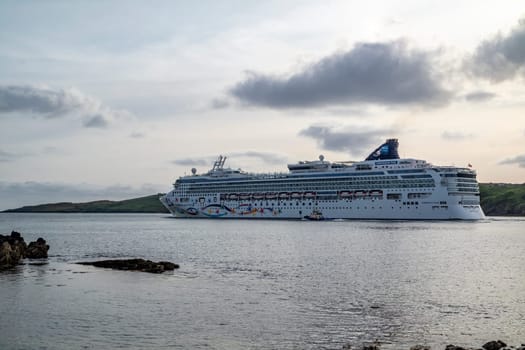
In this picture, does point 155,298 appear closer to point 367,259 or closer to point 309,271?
point 309,271

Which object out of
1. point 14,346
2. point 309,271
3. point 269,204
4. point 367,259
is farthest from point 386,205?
point 14,346

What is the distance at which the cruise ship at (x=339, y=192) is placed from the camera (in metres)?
122

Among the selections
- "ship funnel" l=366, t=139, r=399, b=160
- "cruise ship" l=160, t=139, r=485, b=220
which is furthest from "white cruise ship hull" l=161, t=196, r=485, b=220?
"ship funnel" l=366, t=139, r=399, b=160

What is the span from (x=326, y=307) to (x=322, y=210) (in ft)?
353

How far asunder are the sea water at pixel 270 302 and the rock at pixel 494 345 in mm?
1305

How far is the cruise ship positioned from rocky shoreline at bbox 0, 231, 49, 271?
83.2m

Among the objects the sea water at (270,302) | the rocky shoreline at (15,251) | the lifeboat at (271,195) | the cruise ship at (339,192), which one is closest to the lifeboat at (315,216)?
the cruise ship at (339,192)

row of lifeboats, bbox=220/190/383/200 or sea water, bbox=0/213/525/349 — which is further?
row of lifeboats, bbox=220/190/383/200

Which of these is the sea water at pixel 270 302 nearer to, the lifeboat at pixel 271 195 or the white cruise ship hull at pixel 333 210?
the white cruise ship hull at pixel 333 210

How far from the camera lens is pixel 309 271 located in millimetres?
46875

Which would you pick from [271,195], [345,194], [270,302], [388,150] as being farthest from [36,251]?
[388,150]

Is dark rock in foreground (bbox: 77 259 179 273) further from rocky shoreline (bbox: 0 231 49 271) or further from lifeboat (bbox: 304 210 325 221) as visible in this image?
lifeboat (bbox: 304 210 325 221)

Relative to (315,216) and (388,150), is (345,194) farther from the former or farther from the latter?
(388,150)

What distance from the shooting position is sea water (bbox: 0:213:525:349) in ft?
80.8
